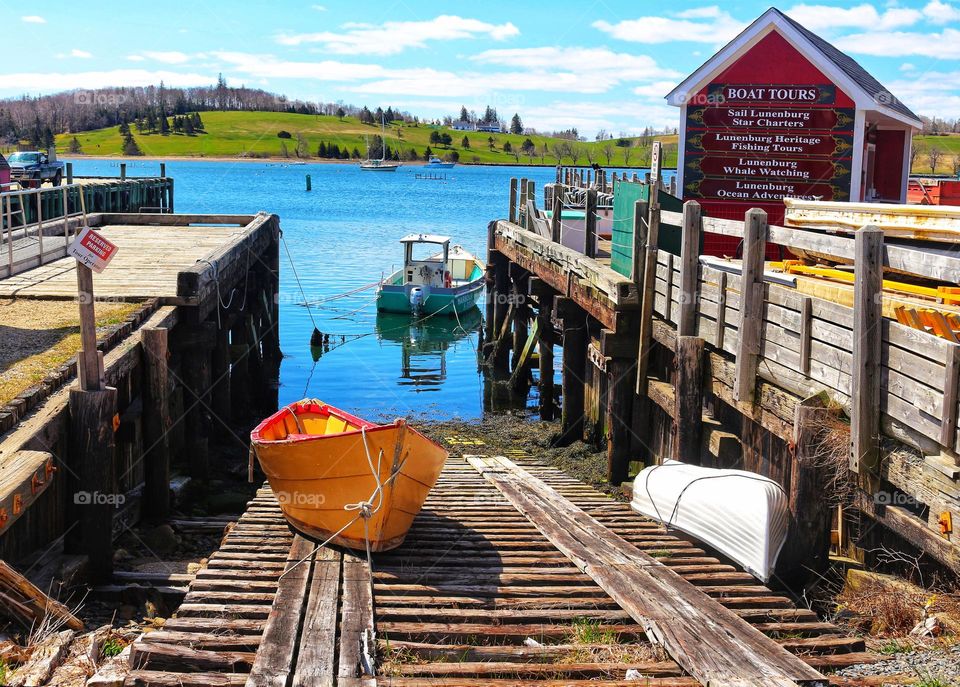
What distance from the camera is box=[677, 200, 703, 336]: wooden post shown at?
1070cm

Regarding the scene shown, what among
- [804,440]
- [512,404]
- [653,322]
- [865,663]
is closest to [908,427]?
[804,440]

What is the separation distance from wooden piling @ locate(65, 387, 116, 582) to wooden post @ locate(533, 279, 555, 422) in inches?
429

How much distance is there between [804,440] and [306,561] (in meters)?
4.01

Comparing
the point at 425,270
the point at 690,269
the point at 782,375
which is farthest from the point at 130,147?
the point at 782,375

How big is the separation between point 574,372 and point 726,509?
8.00 metres

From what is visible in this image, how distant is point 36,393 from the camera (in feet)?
30.4

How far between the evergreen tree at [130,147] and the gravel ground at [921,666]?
160m

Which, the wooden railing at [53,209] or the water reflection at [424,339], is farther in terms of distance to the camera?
the water reflection at [424,339]

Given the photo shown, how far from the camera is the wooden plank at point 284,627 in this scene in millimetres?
5766

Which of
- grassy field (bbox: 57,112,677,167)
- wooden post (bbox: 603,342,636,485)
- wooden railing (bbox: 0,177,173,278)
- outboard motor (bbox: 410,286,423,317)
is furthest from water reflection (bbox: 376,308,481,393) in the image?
grassy field (bbox: 57,112,677,167)

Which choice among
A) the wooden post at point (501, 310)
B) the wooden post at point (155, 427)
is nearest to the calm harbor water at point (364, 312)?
the wooden post at point (501, 310)

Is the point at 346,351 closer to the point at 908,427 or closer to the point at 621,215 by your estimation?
the point at 621,215

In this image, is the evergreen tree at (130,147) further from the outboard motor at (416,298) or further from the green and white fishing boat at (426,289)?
the outboard motor at (416,298)

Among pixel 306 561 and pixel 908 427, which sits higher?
pixel 908 427
